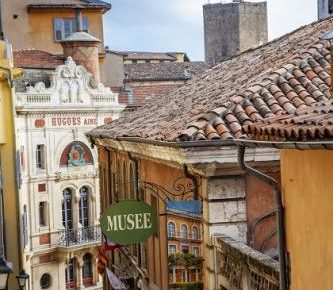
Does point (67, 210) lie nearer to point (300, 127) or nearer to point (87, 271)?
point (87, 271)

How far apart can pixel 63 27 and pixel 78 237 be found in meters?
13.7

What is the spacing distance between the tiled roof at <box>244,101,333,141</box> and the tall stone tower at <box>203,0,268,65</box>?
257 ft

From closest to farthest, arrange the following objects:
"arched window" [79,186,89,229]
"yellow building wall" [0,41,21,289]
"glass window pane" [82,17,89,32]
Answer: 1. "yellow building wall" [0,41,21,289]
2. "arched window" [79,186,89,229]
3. "glass window pane" [82,17,89,32]

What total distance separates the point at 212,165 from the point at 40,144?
29.6 m

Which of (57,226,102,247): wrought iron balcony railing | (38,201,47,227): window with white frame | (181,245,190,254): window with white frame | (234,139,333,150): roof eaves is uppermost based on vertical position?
(234,139,333,150): roof eaves

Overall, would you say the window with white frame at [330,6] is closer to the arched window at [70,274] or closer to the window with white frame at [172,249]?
the window with white frame at [172,249]

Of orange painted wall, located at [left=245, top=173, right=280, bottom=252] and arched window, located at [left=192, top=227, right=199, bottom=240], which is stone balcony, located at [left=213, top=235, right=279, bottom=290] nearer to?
orange painted wall, located at [left=245, top=173, right=280, bottom=252]

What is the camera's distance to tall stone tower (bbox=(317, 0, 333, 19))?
17.9 meters

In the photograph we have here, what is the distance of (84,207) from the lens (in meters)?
40.5

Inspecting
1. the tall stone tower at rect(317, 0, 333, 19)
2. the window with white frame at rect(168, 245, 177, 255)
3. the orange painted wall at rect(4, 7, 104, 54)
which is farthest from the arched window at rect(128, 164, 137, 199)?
the orange painted wall at rect(4, 7, 104, 54)

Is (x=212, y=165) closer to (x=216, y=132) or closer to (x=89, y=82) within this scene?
(x=216, y=132)

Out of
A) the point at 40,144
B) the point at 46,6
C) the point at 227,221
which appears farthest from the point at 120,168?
the point at 46,6

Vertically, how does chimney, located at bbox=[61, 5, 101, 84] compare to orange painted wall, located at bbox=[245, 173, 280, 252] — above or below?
above

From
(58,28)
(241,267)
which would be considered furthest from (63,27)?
(241,267)
